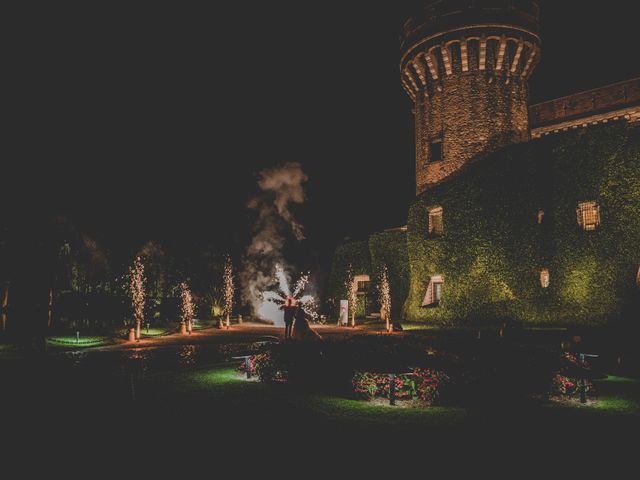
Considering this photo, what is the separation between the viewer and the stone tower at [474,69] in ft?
85.3

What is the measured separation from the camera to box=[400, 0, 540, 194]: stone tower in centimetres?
2598

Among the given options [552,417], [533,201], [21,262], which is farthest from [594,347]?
[21,262]

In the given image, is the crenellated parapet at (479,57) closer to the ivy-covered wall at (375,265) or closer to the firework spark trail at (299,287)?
the ivy-covered wall at (375,265)

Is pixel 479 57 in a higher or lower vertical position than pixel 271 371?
higher

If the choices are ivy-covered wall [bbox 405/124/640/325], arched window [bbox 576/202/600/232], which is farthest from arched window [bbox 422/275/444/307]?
arched window [bbox 576/202/600/232]

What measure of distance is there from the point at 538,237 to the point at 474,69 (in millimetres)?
10953

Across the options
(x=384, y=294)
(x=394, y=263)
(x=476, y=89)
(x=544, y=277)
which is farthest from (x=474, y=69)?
(x=384, y=294)

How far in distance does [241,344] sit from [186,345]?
2092mm

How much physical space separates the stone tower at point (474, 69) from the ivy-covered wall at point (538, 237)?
3.75m

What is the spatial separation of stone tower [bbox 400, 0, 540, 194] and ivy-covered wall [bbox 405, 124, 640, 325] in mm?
3749

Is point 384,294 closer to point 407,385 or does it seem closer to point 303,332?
point 303,332

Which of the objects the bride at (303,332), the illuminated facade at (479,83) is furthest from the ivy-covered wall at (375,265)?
the bride at (303,332)

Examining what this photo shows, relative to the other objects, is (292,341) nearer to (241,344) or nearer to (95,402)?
(95,402)

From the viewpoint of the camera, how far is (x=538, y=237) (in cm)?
2158
